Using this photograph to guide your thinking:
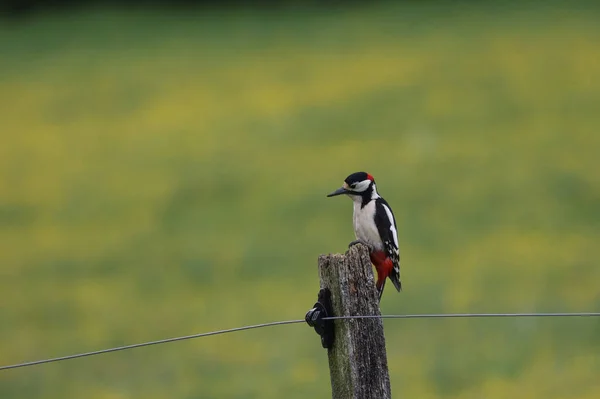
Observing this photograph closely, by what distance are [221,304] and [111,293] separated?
1.84 metres

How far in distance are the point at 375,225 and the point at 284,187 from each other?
11737 mm

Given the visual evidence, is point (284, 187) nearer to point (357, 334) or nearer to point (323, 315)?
point (323, 315)

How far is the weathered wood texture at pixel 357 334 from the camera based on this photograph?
12.5 feet

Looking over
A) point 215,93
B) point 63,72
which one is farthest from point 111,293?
point 63,72

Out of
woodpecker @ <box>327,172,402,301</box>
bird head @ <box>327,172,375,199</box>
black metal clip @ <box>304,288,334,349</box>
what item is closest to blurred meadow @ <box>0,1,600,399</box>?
woodpecker @ <box>327,172,402,301</box>

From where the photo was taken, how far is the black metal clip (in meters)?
3.93

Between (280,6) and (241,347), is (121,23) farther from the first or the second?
(241,347)

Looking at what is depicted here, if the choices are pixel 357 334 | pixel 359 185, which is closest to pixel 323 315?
pixel 357 334

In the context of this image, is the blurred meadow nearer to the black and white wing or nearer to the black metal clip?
the black and white wing

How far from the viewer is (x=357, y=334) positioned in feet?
12.6

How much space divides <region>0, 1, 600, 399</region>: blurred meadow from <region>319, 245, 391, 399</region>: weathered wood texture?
6883 millimetres

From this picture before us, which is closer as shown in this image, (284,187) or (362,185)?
(362,185)

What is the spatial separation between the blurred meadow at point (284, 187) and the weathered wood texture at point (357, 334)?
6.88 metres

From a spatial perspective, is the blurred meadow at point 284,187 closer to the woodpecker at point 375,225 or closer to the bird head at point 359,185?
the woodpecker at point 375,225
